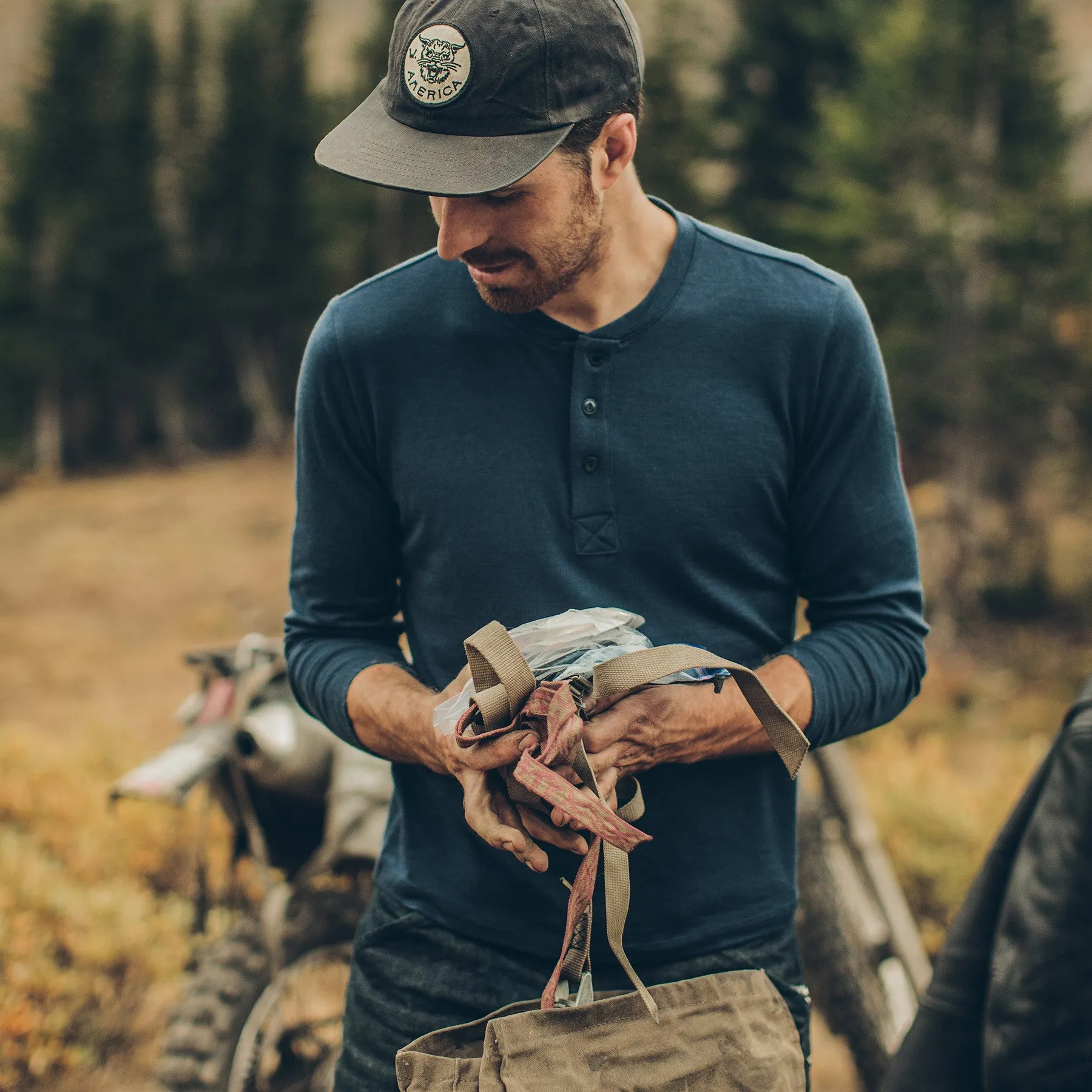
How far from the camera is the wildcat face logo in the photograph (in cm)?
165

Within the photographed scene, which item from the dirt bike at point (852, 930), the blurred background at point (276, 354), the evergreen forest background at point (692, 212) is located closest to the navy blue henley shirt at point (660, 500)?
the dirt bike at point (852, 930)

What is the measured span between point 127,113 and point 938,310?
97.1 ft

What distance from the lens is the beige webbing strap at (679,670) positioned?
1.52m

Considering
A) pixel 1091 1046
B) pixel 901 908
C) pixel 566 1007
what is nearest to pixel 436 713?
pixel 566 1007

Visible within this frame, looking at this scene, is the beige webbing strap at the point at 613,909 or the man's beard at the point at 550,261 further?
the man's beard at the point at 550,261

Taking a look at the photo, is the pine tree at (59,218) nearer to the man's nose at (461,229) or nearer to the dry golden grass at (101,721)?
the dry golden grass at (101,721)

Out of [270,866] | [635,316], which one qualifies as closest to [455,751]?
[635,316]

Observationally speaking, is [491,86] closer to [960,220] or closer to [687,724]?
[687,724]

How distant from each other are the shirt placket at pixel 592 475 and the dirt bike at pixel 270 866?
139cm

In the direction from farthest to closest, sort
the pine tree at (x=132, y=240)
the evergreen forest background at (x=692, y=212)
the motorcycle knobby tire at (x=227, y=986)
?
the pine tree at (x=132, y=240) < the evergreen forest background at (x=692, y=212) < the motorcycle knobby tire at (x=227, y=986)

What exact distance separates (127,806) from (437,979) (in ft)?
12.5

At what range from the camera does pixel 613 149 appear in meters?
1.80

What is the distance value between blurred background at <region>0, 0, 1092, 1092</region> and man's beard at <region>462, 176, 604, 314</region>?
308 cm

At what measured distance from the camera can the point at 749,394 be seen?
1.78 metres
